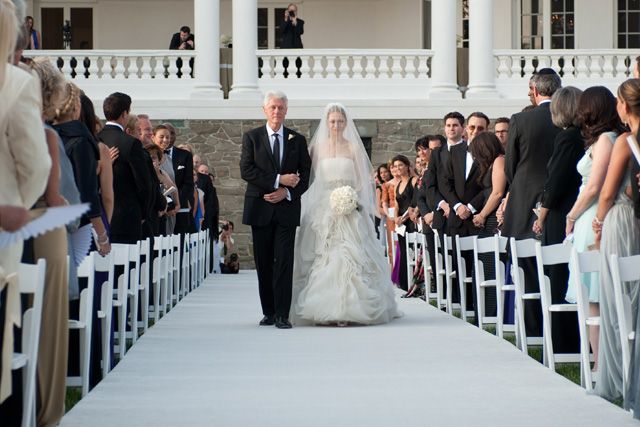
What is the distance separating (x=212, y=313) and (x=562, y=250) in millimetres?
6382

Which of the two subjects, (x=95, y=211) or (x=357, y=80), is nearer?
(x=95, y=211)

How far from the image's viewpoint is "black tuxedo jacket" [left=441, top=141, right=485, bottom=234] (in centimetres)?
1478

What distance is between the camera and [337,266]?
1359 cm

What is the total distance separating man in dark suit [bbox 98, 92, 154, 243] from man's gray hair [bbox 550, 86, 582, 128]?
3.67 metres

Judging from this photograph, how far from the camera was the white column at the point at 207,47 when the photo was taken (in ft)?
99.1

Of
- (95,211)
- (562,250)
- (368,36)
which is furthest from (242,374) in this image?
(368,36)

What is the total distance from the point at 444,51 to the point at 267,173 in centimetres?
1754

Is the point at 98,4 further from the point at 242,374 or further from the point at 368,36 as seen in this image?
the point at 242,374

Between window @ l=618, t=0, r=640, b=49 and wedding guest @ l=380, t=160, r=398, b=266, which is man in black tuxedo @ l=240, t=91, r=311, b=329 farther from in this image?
window @ l=618, t=0, r=640, b=49

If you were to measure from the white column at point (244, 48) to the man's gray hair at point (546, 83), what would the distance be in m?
18.5

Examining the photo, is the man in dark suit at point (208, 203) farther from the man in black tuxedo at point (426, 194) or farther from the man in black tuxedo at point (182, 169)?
the man in black tuxedo at point (426, 194)

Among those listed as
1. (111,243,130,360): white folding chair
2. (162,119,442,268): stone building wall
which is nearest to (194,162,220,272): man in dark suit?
(162,119,442,268): stone building wall

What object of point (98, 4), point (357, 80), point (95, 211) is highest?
point (98, 4)

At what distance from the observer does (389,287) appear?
1389cm
